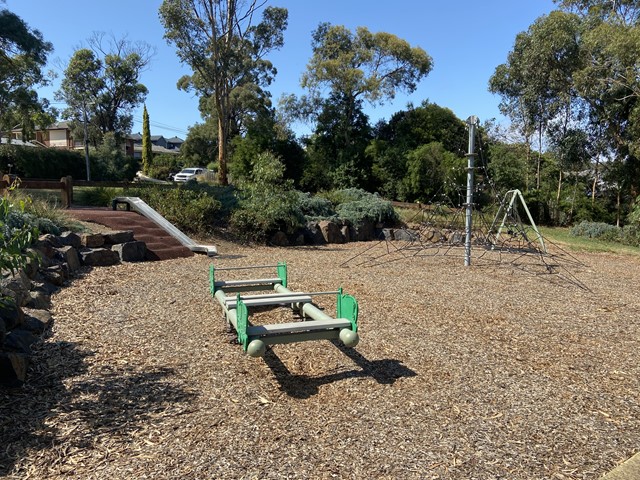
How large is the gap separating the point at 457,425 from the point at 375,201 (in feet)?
39.4

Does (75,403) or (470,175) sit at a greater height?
(470,175)

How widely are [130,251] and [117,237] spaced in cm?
47

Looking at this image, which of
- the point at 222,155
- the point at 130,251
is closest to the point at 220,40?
the point at 222,155

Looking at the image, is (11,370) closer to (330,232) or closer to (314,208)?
(330,232)

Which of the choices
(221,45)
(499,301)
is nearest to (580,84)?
(221,45)

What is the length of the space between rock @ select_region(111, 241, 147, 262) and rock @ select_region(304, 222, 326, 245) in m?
4.86

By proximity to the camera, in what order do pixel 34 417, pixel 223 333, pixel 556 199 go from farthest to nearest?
pixel 556 199
pixel 223 333
pixel 34 417

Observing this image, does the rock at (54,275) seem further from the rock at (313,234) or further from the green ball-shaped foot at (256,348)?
the rock at (313,234)

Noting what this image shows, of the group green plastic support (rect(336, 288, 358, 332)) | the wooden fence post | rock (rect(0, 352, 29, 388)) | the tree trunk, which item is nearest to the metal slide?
the wooden fence post

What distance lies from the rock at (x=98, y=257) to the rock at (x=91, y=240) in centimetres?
18

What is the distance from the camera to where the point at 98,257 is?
7.55 meters

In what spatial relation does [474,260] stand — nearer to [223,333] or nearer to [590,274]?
[590,274]

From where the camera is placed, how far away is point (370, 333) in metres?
4.67

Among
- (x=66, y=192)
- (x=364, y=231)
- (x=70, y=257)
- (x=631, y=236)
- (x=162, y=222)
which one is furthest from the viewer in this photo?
(x=631, y=236)
